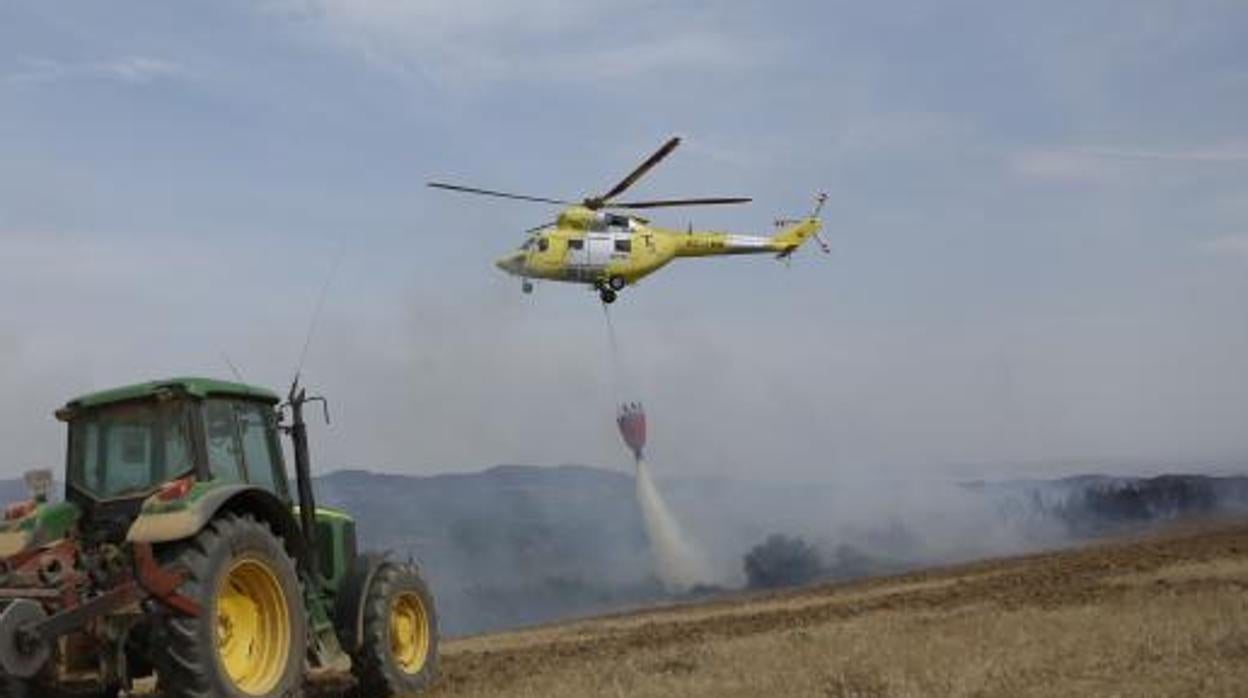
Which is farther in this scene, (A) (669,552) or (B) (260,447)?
(A) (669,552)

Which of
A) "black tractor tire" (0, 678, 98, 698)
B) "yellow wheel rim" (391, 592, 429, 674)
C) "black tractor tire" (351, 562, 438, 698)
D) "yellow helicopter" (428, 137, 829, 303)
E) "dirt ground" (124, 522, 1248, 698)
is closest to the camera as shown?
"black tractor tire" (0, 678, 98, 698)

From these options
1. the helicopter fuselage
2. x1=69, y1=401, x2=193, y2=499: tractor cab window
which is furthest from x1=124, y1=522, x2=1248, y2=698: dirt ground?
the helicopter fuselage

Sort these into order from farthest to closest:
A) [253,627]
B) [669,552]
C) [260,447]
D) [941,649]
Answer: [669,552], [941,649], [260,447], [253,627]

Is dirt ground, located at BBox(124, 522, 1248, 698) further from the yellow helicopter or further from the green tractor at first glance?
the yellow helicopter

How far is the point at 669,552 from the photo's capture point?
51500 millimetres

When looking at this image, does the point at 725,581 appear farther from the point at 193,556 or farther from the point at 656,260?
the point at 193,556

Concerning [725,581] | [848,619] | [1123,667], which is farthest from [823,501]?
[1123,667]

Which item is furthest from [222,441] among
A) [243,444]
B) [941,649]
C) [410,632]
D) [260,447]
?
[941,649]

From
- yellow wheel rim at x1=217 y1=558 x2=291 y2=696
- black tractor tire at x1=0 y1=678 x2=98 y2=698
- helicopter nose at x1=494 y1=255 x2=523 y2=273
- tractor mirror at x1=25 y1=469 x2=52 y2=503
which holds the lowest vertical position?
black tractor tire at x1=0 y1=678 x2=98 y2=698

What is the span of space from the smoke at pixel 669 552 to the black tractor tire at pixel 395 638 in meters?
36.8

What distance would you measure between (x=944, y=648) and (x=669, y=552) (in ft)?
134

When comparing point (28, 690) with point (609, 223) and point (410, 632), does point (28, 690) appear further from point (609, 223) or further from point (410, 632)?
point (609, 223)

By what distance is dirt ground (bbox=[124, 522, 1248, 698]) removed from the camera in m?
9.09

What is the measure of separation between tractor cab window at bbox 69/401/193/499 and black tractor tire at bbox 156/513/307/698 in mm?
650
